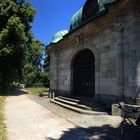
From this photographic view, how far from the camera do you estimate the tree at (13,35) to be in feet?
69.2

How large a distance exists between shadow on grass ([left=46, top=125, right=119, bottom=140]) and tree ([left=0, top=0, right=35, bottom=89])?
15.2m

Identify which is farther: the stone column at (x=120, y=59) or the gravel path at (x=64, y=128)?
the stone column at (x=120, y=59)

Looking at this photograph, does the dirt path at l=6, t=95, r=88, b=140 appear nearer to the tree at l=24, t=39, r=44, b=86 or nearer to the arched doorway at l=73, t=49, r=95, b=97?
the arched doorway at l=73, t=49, r=95, b=97

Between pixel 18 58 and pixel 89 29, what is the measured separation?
38.3 feet

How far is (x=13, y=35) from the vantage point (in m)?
21.7

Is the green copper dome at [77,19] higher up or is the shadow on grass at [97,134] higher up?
the green copper dome at [77,19]

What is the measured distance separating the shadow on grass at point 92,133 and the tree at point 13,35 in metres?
15.2

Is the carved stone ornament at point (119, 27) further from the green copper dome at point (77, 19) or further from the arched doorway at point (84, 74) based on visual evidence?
the green copper dome at point (77, 19)

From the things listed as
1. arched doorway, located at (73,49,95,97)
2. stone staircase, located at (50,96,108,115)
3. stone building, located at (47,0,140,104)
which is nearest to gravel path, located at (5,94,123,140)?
stone staircase, located at (50,96,108,115)

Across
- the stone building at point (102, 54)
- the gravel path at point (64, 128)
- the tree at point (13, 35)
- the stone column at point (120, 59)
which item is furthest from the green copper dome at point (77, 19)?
the gravel path at point (64, 128)

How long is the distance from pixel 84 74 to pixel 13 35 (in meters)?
9.96

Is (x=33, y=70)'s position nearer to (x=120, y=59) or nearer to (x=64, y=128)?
(x=120, y=59)

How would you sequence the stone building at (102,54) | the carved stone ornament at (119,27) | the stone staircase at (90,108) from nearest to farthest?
the stone building at (102,54)
the stone staircase at (90,108)
the carved stone ornament at (119,27)

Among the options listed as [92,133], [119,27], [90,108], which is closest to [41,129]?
[92,133]
